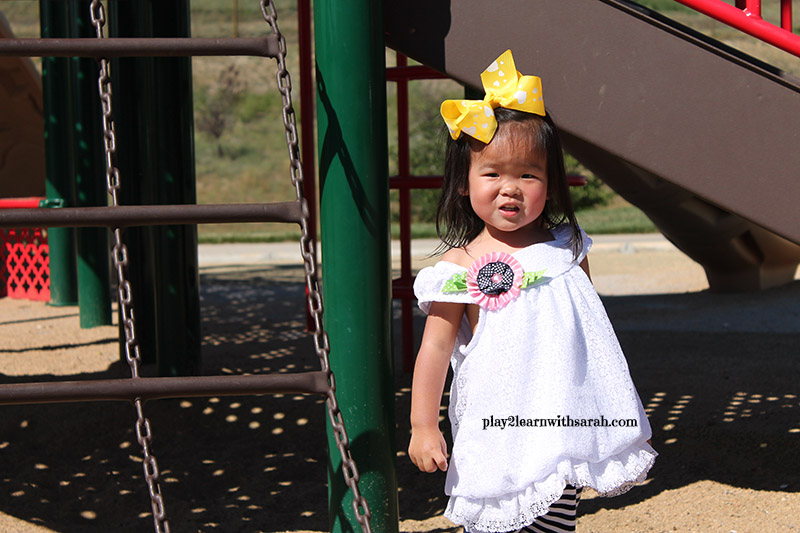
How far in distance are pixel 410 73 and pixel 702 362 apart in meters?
2.45

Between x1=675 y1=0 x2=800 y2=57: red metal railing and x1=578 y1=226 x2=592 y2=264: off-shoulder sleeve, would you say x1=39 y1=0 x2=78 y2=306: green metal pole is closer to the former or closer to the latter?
x1=675 y1=0 x2=800 y2=57: red metal railing

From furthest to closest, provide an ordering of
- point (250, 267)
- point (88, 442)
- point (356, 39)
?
1. point (250, 267)
2. point (88, 442)
3. point (356, 39)

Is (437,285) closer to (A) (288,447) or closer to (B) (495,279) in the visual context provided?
(B) (495,279)

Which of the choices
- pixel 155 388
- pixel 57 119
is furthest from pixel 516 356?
pixel 57 119

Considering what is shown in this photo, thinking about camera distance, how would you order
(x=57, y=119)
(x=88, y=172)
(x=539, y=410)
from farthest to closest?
(x=57, y=119) < (x=88, y=172) < (x=539, y=410)

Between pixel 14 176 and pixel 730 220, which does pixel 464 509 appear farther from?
pixel 14 176

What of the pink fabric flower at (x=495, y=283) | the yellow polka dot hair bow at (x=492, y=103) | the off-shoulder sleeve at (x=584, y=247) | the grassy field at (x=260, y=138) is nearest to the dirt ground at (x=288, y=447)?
the off-shoulder sleeve at (x=584, y=247)

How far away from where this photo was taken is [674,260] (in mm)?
11648

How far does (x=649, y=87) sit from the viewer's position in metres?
2.62

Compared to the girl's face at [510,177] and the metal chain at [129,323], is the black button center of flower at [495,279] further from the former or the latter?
the metal chain at [129,323]

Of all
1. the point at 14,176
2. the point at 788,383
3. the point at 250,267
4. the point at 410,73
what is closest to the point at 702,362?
the point at 788,383

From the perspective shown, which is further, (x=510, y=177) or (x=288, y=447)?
(x=288, y=447)

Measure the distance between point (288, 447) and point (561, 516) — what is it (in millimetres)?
2095

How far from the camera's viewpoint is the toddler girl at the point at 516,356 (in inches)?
80.4
